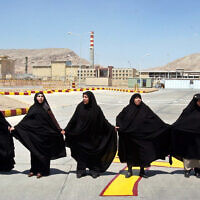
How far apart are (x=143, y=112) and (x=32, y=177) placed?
2175 millimetres

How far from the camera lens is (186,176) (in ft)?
16.9

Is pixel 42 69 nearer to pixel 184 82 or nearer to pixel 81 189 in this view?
pixel 184 82

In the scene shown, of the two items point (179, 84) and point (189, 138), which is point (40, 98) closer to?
point (189, 138)

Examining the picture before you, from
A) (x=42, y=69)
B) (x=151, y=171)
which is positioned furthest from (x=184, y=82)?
(x=151, y=171)

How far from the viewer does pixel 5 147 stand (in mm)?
5223

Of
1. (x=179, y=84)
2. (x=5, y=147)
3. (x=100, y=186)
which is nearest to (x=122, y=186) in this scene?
(x=100, y=186)

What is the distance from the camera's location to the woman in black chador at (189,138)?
198 inches

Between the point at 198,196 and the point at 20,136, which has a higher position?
the point at 20,136

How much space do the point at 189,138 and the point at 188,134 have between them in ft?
0.23

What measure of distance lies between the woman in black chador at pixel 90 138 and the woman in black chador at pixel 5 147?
1.02 m

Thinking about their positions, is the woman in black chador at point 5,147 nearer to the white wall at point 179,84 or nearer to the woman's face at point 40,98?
the woman's face at point 40,98

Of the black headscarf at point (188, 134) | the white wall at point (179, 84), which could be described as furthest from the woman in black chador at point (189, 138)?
the white wall at point (179, 84)

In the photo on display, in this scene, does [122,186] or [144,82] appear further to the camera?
[144,82]

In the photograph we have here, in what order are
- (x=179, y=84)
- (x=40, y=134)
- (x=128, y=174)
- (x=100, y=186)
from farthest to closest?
(x=179, y=84), (x=128, y=174), (x=40, y=134), (x=100, y=186)
